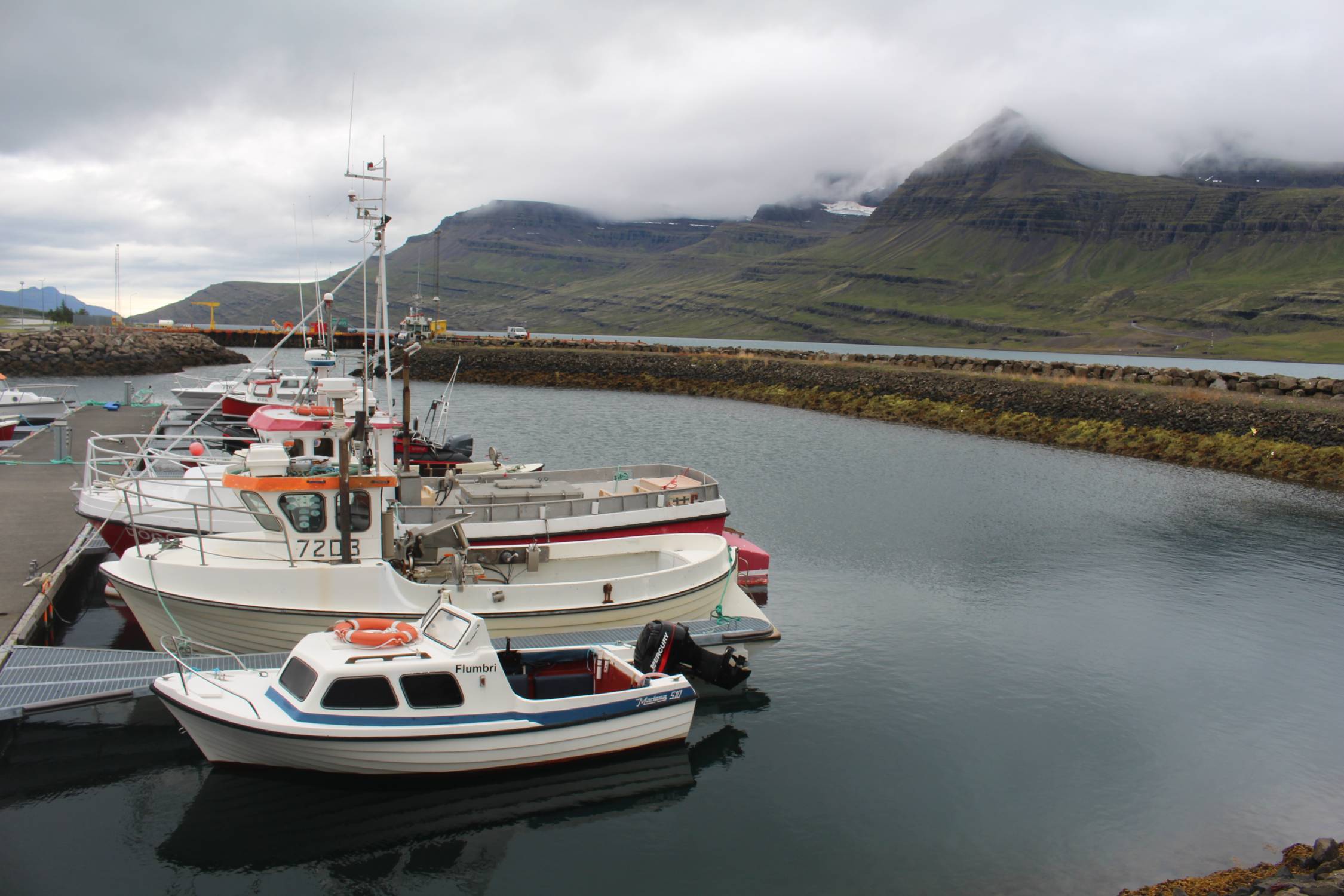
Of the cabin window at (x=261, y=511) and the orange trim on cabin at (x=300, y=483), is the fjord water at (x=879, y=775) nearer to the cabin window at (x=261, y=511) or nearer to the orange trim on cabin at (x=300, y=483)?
the cabin window at (x=261, y=511)

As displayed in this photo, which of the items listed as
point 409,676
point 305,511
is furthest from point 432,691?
point 305,511

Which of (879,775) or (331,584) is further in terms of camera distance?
(331,584)

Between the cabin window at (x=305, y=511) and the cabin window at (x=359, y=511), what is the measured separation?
11.2 inches

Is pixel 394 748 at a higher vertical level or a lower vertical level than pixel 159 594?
lower

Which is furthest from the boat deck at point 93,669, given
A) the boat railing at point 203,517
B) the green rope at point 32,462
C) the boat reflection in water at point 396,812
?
the green rope at point 32,462

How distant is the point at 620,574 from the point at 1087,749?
31.2 ft

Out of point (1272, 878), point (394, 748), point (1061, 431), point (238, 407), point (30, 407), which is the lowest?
point (1272, 878)

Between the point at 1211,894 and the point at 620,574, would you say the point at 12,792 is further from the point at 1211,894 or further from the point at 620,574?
the point at 1211,894

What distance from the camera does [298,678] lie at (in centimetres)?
1222

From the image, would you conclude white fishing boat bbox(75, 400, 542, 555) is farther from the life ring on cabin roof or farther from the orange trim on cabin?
the life ring on cabin roof

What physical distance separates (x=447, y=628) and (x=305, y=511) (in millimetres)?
4212

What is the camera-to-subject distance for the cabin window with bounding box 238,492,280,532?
15.4 metres

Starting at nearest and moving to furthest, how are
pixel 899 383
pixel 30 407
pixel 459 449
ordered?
→ pixel 459 449, pixel 30 407, pixel 899 383

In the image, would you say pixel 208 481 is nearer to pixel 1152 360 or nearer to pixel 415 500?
pixel 415 500
